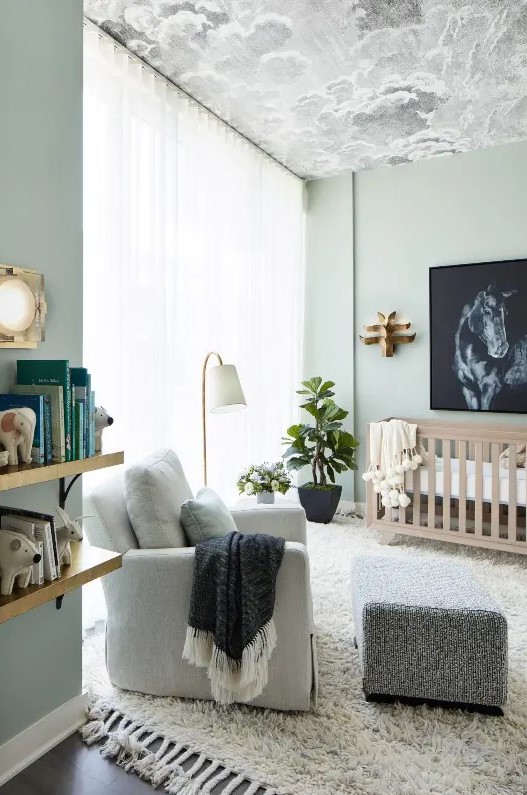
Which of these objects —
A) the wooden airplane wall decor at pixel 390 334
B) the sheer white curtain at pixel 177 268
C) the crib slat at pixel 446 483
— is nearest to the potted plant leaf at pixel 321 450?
the sheer white curtain at pixel 177 268

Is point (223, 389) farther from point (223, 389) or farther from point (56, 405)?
point (56, 405)

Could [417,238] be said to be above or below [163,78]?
below

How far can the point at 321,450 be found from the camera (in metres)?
Result: 4.10

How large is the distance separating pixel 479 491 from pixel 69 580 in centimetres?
259

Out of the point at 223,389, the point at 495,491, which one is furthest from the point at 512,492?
the point at 223,389

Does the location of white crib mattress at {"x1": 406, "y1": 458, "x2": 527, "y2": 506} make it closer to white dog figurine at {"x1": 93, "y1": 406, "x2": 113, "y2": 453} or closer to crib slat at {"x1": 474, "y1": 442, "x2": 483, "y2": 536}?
crib slat at {"x1": 474, "y1": 442, "x2": 483, "y2": 536}

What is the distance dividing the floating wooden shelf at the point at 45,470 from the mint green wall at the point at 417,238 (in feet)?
9.88

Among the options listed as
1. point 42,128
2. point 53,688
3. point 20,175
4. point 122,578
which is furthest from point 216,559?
point 42,128

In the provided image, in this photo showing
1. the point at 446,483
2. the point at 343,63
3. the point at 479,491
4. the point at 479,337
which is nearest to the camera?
the point at 343,63

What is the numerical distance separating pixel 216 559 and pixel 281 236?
301 cm

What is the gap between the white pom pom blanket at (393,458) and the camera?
137 inches

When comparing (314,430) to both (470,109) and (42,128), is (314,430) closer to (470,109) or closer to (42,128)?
(470,109)

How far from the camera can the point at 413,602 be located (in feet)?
6.19

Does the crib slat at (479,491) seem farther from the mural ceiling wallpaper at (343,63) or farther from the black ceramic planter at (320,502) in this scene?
the mural ceiling wallpaper at (343,63)
